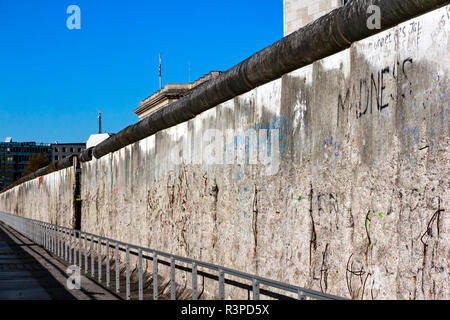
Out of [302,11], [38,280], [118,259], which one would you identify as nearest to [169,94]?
[302,11]

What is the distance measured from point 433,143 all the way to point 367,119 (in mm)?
959

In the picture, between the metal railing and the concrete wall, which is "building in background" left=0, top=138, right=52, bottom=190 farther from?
the concrete wall

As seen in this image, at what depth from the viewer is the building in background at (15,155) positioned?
614 ft

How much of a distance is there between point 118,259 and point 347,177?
6.52m

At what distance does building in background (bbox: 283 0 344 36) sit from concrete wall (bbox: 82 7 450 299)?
32.2ft

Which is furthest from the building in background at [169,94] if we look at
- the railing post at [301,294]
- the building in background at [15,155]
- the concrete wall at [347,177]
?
the building in background at [15,155]

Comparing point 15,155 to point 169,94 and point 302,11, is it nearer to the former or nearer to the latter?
point 169,94

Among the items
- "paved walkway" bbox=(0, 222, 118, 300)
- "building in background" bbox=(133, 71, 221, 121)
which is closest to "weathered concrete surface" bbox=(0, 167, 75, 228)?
"paved walkway" bbox=(0, 222, 118, 300)

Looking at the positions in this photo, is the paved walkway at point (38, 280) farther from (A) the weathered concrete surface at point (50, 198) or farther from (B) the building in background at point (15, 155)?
(B) the building in background at point (15, 155)

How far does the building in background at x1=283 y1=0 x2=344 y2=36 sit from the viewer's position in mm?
18578

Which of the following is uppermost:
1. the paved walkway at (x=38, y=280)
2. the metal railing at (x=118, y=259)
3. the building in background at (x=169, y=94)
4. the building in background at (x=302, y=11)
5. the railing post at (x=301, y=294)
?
the building in background at (x=169, y=94)

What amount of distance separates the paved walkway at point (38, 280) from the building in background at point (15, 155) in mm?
175229
